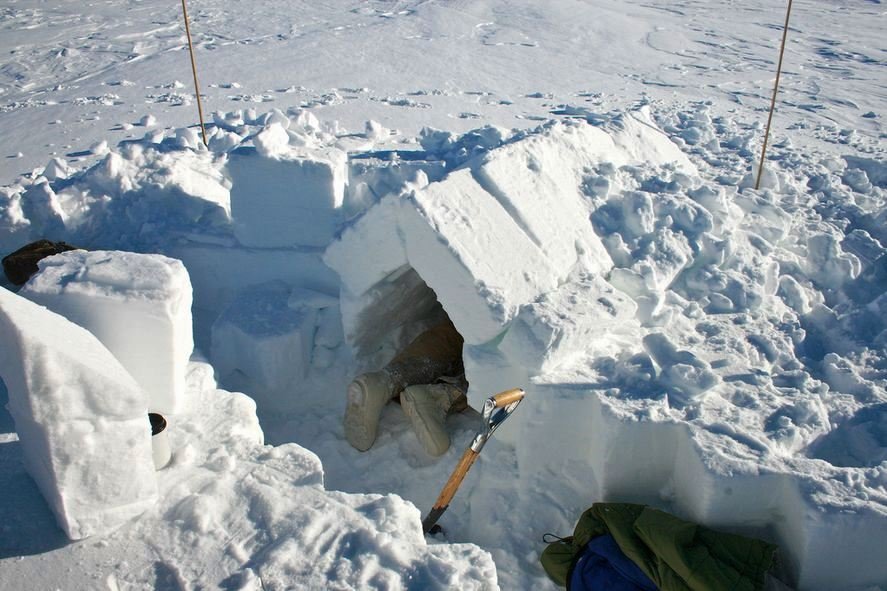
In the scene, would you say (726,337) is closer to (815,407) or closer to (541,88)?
(815,407)

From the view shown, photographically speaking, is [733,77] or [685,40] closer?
[733,77]

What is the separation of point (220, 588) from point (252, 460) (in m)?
0.69

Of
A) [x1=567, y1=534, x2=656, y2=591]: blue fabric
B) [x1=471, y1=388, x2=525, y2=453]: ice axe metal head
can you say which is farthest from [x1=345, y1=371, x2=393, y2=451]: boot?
[x1=567, y1=534, x2=656, y2=591]: blue fabric

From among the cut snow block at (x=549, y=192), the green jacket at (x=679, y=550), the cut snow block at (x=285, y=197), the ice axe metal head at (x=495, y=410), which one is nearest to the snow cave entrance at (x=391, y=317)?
the cut snow block at (x=549, y=192)

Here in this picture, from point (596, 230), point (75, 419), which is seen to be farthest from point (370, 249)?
point (75, 419)

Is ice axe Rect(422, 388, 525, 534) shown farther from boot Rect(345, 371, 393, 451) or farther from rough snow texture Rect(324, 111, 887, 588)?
boot Rect(345, 371, 393, 451)

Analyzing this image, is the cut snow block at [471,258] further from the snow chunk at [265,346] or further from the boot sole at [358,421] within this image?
the snow chunk at [265,346]

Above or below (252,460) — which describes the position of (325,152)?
above

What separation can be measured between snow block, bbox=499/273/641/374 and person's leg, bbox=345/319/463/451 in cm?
90

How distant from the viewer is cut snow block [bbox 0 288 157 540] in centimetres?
222

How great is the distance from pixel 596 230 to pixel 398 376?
1.45m

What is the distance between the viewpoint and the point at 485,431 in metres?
3.02

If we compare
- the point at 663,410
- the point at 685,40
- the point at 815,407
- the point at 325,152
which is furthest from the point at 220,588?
the point at 685,40

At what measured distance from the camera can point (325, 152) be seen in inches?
200
